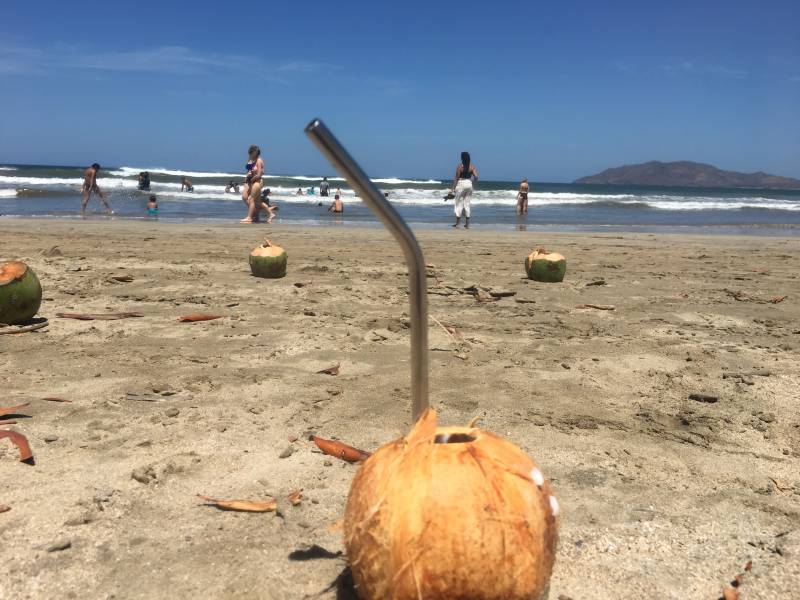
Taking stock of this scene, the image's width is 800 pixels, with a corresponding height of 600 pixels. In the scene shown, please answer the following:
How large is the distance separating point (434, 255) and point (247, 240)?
3.56 meters

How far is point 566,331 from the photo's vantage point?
5.25 m

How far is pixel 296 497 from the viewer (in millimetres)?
2566

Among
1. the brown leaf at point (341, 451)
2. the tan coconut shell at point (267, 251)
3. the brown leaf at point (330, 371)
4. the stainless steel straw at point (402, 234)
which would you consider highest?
the stainless steel straw at point (402, 234)

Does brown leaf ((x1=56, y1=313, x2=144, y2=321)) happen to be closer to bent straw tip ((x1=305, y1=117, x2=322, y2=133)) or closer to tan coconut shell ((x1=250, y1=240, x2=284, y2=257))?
tan coconut shell ((x1=250, y1=240, x2=284, y2=257))

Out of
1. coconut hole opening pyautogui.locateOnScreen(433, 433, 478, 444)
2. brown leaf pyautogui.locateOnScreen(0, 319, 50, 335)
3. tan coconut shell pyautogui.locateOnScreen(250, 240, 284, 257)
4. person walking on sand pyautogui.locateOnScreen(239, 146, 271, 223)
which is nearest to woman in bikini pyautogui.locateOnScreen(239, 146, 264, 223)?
person walking on sand pyautogui.locateOnScreen(239, 146, 271, 223)

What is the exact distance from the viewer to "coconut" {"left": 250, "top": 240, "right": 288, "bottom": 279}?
7270 mm

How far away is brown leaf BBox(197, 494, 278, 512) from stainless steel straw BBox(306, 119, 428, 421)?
1026 millimetres

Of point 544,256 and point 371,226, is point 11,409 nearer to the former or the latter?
point 544,256

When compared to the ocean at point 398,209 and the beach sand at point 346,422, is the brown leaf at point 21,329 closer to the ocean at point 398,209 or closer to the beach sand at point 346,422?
the beach sand at point 346,422

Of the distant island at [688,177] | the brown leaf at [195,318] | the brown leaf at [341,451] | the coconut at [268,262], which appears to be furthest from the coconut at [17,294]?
the distant island at [688,177]

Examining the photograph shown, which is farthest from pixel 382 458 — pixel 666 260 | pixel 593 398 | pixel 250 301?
pixel 666 260

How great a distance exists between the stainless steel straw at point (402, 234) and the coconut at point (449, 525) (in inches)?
6.1

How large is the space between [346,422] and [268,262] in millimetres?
4223

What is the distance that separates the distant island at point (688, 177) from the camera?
119m
